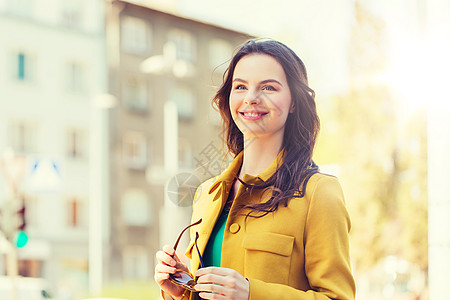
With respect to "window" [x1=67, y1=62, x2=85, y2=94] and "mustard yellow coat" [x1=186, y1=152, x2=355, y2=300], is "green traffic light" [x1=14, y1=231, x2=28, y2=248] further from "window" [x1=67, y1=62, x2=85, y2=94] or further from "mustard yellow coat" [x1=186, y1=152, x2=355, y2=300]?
"window" [x1=67, y1=62, x2=85, y2=94]

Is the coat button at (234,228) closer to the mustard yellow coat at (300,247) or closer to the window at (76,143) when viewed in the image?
the mustard yellow coat at (300,247)

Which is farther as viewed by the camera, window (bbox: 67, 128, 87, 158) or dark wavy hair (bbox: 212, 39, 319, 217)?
window (bbox: 67, 128, 87, 158)

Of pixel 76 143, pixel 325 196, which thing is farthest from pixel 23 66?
pixel 325 196

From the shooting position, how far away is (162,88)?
1588 centimetres

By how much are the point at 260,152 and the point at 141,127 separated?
1464 centimetres

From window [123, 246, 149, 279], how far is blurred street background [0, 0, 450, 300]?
0.03m

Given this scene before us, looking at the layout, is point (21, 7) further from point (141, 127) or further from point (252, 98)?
point (252, 98)

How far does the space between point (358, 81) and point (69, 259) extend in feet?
26.2

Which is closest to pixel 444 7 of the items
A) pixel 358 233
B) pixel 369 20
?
pixel 369 20

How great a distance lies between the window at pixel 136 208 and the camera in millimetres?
15742

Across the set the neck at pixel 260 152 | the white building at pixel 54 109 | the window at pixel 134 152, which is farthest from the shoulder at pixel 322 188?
the window at pixel 134 152

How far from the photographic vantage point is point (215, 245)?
4.27ft

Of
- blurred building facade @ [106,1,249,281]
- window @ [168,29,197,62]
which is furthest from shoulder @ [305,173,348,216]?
blurred building facade @ [106,1,249,281]

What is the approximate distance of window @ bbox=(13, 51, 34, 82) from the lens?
14.1 meters
